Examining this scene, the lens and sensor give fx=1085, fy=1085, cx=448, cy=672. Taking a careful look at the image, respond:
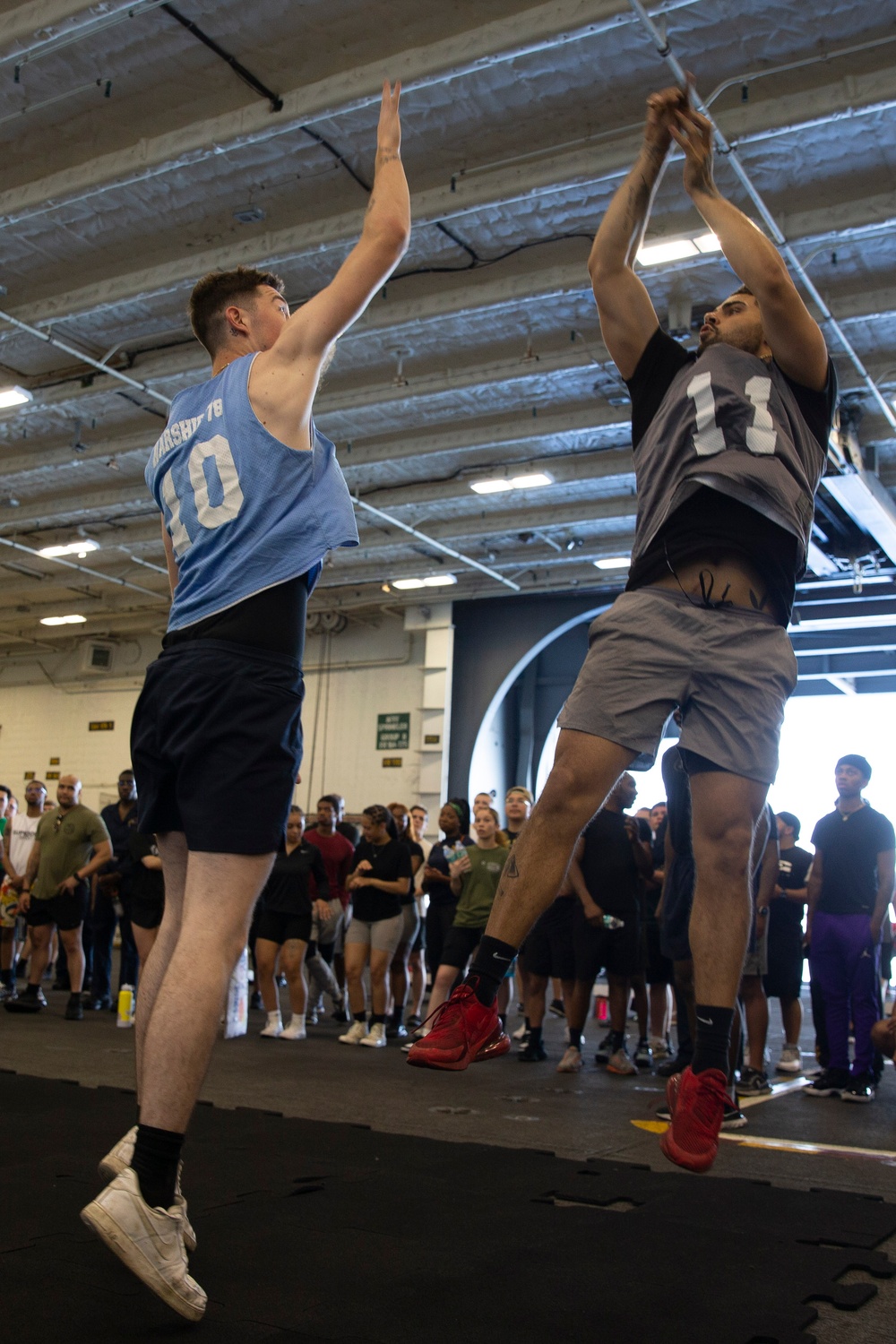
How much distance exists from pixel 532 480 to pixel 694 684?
928 cm

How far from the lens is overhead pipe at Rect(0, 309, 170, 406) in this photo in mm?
8500

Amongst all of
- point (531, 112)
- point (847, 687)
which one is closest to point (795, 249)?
point (531, 112)

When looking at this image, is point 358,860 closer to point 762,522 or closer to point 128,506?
point 762,522

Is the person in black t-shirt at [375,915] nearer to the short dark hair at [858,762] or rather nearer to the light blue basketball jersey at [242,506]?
the short dark hair at [858,762]

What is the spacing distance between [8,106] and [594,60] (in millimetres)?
3569

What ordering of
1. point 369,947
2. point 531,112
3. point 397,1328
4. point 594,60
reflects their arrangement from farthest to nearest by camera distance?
1. point 369,947
2. point 531,112
3. point 594,60
4. point 397,1328

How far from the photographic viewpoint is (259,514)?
190 centimetres

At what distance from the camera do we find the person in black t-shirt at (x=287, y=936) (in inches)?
274

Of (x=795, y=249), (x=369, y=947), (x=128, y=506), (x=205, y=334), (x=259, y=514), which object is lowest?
(x=369, y=947)

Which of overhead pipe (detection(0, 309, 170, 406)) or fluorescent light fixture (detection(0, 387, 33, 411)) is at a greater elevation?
overhead pipe (detection(0, 309, 170, 406))

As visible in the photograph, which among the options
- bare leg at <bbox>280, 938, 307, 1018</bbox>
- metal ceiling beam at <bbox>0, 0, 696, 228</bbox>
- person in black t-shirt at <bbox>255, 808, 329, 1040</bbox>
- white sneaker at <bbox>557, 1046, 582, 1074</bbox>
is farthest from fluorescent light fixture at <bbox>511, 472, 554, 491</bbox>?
white sneaker at <bbox>557, 1046, 582, 1074</bbox>

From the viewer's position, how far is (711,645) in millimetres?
1911

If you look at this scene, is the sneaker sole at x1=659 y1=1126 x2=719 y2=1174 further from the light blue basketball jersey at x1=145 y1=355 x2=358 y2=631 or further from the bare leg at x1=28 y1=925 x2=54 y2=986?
the bare leg at x1=28 y1=925 x2=54 y2=986

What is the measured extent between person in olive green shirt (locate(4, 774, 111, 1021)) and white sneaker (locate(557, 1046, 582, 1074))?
11.6ft
